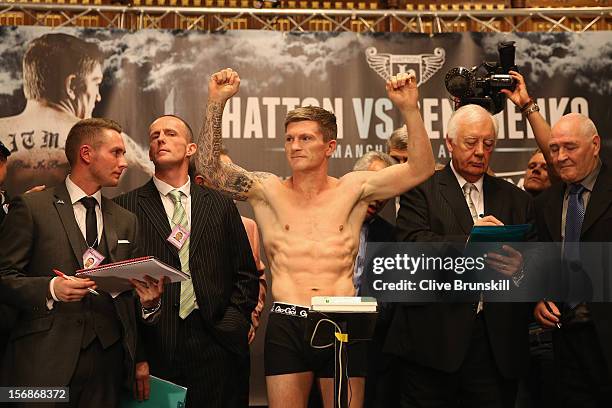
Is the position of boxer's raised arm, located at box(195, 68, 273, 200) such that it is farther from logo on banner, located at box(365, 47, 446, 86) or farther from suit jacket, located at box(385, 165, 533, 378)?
logo on banner, located at box(365, 47, 446, 86)

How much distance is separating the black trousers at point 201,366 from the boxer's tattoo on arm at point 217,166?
0.62 metres

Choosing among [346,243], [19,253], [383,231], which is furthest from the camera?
[383,231]

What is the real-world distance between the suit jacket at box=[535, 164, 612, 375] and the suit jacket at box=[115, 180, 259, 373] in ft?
4.75

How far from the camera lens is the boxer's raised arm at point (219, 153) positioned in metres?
4.08

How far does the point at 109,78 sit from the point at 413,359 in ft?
9.29

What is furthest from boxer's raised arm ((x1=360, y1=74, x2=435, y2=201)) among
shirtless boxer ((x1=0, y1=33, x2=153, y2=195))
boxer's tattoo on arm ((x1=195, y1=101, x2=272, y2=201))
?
shirtless boxer ((x1=0, y1=33, x2=153, y2=195))

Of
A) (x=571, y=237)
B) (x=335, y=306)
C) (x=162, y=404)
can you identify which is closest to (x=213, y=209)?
(x=162, y=404)

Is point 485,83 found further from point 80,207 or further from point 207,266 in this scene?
point 80,207

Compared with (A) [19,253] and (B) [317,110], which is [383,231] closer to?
(B) [317,110]

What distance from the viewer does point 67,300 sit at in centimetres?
344

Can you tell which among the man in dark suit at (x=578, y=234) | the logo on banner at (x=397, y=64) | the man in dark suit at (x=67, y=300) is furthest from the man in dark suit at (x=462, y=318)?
the logo on banner at (x=397, y=64)

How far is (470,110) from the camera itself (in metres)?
4.25

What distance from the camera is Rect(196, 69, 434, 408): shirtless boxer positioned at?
3.74 m

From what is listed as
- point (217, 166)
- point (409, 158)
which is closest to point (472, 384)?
point (409, 158)
